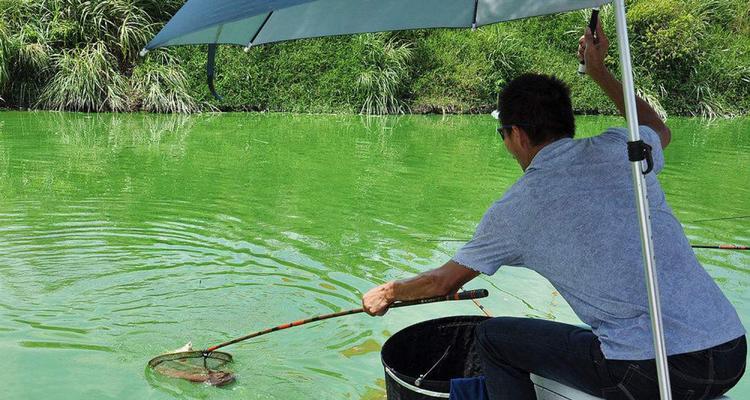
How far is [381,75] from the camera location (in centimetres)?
1709

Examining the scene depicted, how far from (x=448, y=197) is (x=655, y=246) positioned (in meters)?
5.70

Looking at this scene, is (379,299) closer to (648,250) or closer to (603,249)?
(603,249)

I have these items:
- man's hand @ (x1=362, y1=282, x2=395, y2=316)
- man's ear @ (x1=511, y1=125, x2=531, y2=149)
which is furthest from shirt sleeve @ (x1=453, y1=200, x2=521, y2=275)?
man's hand @ (x1=362, y1=282, x2=395, y2=316)

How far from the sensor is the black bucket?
263 cm

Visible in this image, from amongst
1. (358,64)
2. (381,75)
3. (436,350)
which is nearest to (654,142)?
(436,350)

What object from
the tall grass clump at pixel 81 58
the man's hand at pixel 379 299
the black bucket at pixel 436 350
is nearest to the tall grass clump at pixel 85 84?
the tall grass clump at pixel 81 58

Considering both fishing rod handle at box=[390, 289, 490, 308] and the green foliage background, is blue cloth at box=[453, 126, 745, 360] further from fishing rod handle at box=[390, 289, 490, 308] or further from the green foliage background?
the green foliage background

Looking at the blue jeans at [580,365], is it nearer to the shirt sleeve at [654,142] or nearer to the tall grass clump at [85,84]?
the shirt sleeve at [654,142]

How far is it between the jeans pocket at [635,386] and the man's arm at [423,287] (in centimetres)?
46

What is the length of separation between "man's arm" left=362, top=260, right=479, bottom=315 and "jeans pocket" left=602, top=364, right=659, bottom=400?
0.46 m

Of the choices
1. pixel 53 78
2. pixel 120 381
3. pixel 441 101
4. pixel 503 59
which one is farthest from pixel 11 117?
pixel 120 381

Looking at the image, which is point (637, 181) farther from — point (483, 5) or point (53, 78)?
point (53, 78)

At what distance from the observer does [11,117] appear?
13812 mm

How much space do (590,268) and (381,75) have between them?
608 inches
